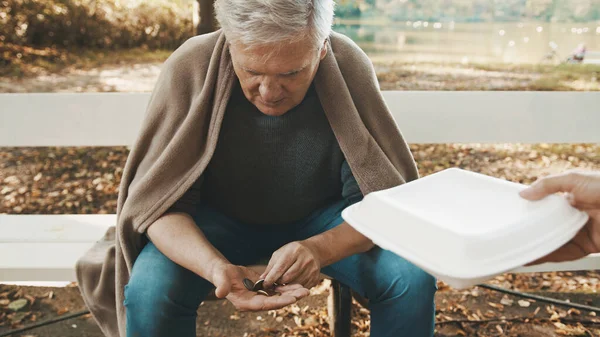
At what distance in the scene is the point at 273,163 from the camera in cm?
203

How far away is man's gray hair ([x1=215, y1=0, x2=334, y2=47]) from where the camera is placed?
5.30 ft

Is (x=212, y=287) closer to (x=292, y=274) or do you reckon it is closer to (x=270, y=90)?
(x=292, y=274)

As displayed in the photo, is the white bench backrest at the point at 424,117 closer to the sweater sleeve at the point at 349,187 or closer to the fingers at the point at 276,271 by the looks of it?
the sweater sleeve at the point at 349,187

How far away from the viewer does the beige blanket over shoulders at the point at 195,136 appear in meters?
1.91

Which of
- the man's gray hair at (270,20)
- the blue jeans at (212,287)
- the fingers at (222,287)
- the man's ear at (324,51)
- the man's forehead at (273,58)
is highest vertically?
the man's gray hair at (270,20)

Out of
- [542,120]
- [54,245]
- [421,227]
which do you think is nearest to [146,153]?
[54,245]

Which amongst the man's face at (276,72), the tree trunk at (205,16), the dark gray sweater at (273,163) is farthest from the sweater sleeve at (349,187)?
the tree trunk at (205,16)

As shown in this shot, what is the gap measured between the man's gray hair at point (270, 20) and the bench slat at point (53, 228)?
1235mm

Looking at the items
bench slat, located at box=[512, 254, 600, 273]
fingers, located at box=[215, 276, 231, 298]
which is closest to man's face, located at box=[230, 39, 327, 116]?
fingers, located at box=[215, 276, 231, 298]

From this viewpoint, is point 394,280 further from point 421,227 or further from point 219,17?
point 219,17

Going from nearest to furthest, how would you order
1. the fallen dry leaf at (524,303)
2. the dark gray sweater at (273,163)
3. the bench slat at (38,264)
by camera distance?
the dark gray sweater at (273,163), the bench slat at (38,264), the fallen dry leaf at (524,303)

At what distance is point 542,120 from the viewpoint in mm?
2857

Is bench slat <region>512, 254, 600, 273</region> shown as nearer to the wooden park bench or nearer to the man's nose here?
Answer: the wooden park bench

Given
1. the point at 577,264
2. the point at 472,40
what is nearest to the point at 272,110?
the point at 577,264
